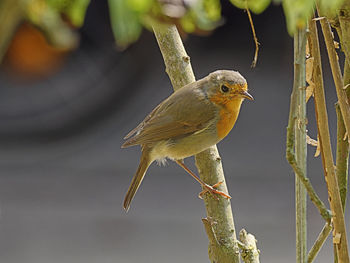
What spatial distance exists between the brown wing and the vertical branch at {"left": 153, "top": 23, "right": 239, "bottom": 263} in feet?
1.35

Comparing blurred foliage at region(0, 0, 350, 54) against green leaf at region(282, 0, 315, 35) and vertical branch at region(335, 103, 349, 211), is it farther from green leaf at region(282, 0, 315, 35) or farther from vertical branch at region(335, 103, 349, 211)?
vertical branch at region(335, 103, 349, 211)

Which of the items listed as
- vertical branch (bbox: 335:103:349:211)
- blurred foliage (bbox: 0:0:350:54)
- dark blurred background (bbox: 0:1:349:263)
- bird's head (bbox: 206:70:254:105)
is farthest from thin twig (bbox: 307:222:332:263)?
dark blurred background (bbox: 0:1:349:263)

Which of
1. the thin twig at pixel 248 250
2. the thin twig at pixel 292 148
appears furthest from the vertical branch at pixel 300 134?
the thin twig at pixel 248 250

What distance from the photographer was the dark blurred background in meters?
5.21

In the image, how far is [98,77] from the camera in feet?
19.3

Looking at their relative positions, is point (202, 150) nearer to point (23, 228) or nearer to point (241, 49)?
point (23, 228)

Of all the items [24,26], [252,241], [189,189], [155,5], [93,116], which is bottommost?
[252,241]

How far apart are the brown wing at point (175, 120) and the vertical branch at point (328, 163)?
1083 mm

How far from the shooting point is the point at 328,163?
1.51 meters

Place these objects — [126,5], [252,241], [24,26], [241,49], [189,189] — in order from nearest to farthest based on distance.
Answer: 1. [126,5]
2. [252,241]
3. [24,26]
4. [189,189]
5. [241,49]

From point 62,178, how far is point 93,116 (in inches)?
22.8

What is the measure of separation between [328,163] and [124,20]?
875 mm

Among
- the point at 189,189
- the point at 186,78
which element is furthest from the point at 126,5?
the point at 189,189

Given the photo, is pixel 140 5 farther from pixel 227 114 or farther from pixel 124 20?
pixel 227 114
